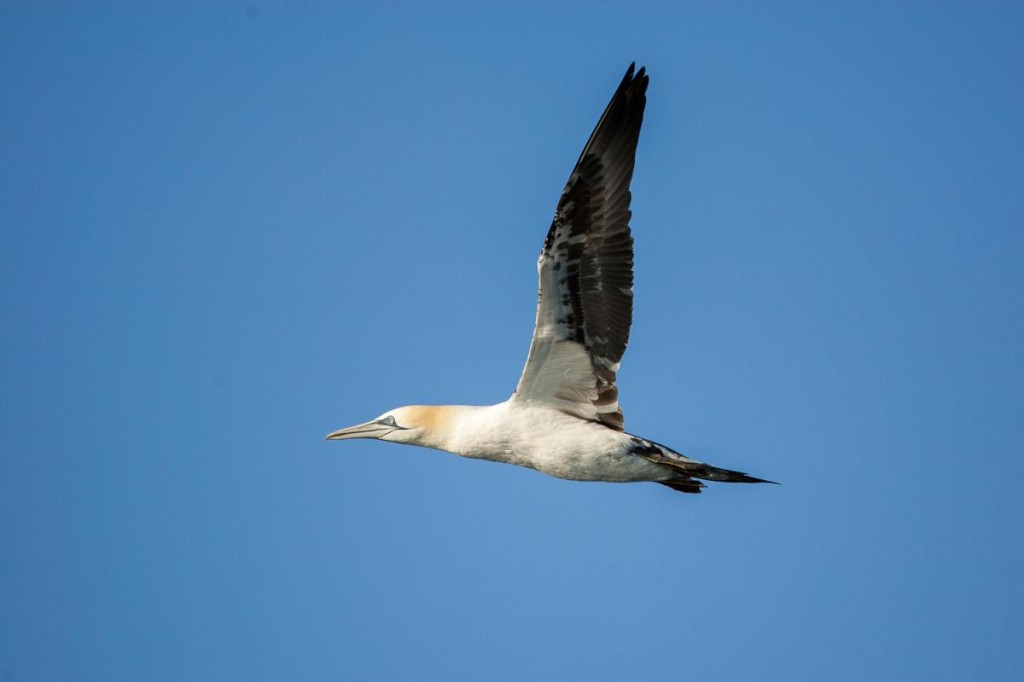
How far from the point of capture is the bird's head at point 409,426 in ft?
A: 43.5

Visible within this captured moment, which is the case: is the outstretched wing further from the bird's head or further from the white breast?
the bird's head

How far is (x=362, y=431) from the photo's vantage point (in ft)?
45.8

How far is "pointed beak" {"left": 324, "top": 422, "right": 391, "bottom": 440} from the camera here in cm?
1380

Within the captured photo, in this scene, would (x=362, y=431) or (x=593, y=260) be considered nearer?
(x=593, y=260)

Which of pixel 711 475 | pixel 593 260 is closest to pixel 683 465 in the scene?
pixel 711 475

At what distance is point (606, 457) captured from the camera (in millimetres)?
12719

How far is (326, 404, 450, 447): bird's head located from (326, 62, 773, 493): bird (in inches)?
0.6

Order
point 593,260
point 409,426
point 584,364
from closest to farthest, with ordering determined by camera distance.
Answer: point 593,260 < point 584,364 < point 409,426

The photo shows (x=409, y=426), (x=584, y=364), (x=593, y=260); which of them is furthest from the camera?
(x=409, y=426)

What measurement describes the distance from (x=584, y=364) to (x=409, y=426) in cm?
222

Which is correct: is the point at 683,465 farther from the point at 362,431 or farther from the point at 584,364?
the point at 362,431

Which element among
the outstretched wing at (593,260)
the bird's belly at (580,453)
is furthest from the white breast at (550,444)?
the outstretched wing at (593,260)

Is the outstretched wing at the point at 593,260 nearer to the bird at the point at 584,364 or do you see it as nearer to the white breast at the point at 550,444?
the bird at the point at 584,364

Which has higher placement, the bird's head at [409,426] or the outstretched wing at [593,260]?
the outstretched wing at [593,260]
